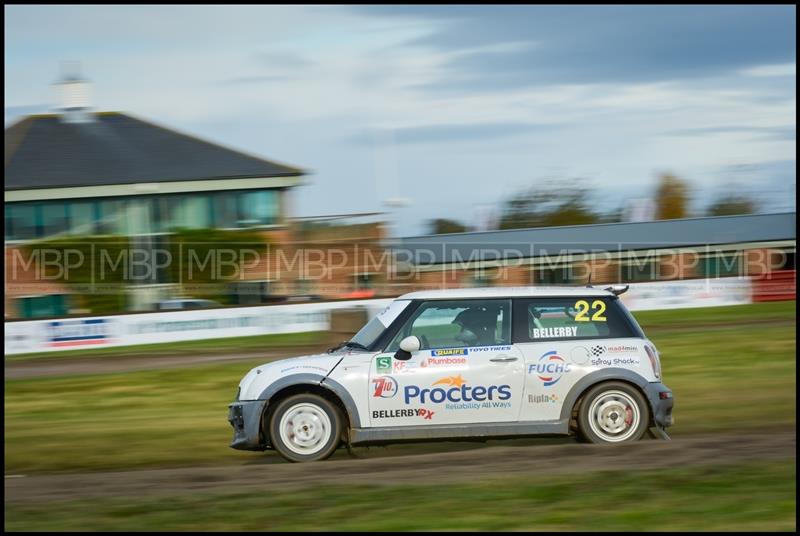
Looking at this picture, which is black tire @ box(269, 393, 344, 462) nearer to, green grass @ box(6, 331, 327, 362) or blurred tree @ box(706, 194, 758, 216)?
green grass @ box(6, 331, 327, 362)

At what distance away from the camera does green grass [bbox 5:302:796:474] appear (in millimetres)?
11656

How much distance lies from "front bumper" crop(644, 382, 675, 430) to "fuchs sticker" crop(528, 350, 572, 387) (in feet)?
2.64

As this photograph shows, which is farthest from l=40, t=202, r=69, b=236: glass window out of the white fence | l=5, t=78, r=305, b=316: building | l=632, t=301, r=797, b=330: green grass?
l=632, t=301, r=797, b=330: green grass

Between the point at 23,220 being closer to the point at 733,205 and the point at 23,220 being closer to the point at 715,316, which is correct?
the point at 715,316

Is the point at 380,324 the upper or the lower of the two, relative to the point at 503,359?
upper

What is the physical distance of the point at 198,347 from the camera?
87.1 feet

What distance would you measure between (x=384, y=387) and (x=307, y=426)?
0.82 metres

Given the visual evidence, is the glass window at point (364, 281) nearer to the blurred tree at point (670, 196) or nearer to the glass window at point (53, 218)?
the glass window at point (53, 218)

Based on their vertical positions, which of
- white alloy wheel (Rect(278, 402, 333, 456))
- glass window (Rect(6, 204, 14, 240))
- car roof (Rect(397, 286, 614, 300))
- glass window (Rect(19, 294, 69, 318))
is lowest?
white alloy wheel (Rect(278, 402, 333, 456))

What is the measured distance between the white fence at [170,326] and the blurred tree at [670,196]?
5466 cm

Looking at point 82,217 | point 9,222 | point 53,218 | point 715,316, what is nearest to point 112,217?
point 82,217

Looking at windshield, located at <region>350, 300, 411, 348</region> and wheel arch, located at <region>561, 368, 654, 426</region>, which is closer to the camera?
wheel arch, located at <region>561, 368, 654, 426</region>

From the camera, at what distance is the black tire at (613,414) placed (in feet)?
31.6

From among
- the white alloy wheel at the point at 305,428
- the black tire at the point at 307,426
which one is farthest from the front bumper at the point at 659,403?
the white alloy wheel at the point at 305,428
